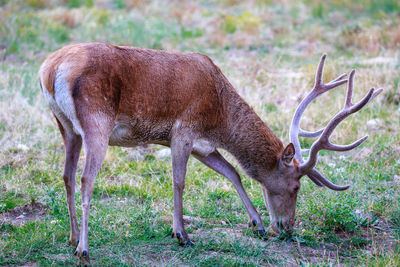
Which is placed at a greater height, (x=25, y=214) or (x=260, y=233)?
(x=260, y=233)

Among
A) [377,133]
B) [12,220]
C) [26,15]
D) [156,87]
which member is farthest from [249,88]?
[26,15]

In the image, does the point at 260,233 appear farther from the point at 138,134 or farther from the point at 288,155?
the point at 138,134

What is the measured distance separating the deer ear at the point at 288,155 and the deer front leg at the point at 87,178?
182cm

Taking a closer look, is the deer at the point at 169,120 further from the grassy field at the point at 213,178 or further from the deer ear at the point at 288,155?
the grassy field at the point at 213,178

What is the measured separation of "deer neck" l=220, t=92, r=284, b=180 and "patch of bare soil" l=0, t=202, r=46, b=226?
2.05 metres

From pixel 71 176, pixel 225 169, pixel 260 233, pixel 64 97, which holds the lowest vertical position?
pixel 260 233

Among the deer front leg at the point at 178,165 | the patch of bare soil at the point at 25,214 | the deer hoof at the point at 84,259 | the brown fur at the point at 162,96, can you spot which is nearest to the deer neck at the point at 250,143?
the brown fur at the point at 162,96

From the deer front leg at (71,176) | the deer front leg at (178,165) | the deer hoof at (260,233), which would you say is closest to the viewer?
the deer front leg at (71,176)

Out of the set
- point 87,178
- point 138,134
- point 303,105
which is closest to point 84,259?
point 87,178

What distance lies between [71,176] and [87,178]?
582 mm

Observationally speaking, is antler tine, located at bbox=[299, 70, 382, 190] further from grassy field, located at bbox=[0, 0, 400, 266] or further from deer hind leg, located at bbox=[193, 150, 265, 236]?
deer hind leg, located at bbox=[193, 150, 265, 236]

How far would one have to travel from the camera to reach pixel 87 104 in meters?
4.44

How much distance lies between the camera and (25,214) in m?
5.65

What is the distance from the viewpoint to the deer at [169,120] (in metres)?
4.46
